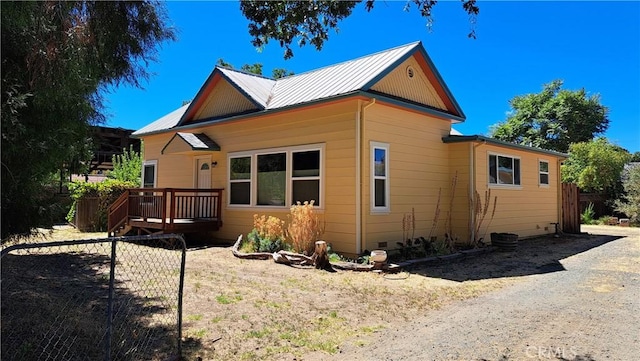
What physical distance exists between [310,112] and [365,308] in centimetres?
574

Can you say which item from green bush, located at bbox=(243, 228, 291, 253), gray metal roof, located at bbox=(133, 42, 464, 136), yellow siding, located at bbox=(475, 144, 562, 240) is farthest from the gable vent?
green bush, located at bbox=(243, 228, 291, 253)

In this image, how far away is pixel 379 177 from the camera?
9.58 metres

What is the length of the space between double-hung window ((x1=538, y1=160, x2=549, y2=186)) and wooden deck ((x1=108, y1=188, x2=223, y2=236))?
11.5 meters

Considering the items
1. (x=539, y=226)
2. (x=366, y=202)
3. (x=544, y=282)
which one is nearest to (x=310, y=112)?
(x=366, y=202)

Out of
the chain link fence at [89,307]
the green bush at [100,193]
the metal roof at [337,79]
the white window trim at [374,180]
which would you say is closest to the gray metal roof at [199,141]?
the metal roof at [337,79]

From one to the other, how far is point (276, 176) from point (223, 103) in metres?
3.48

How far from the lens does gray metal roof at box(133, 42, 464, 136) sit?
378 inches

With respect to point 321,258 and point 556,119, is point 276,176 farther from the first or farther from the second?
point 556,119

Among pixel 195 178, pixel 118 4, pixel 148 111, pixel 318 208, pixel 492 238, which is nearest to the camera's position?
pixel 118 4

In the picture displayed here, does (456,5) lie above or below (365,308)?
above

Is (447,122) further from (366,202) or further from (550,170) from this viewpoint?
(550,170)

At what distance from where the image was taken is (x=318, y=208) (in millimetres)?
9789

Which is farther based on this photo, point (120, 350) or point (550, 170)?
point (550, 170)

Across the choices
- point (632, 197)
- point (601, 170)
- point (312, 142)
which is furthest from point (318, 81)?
point (601, 170)
